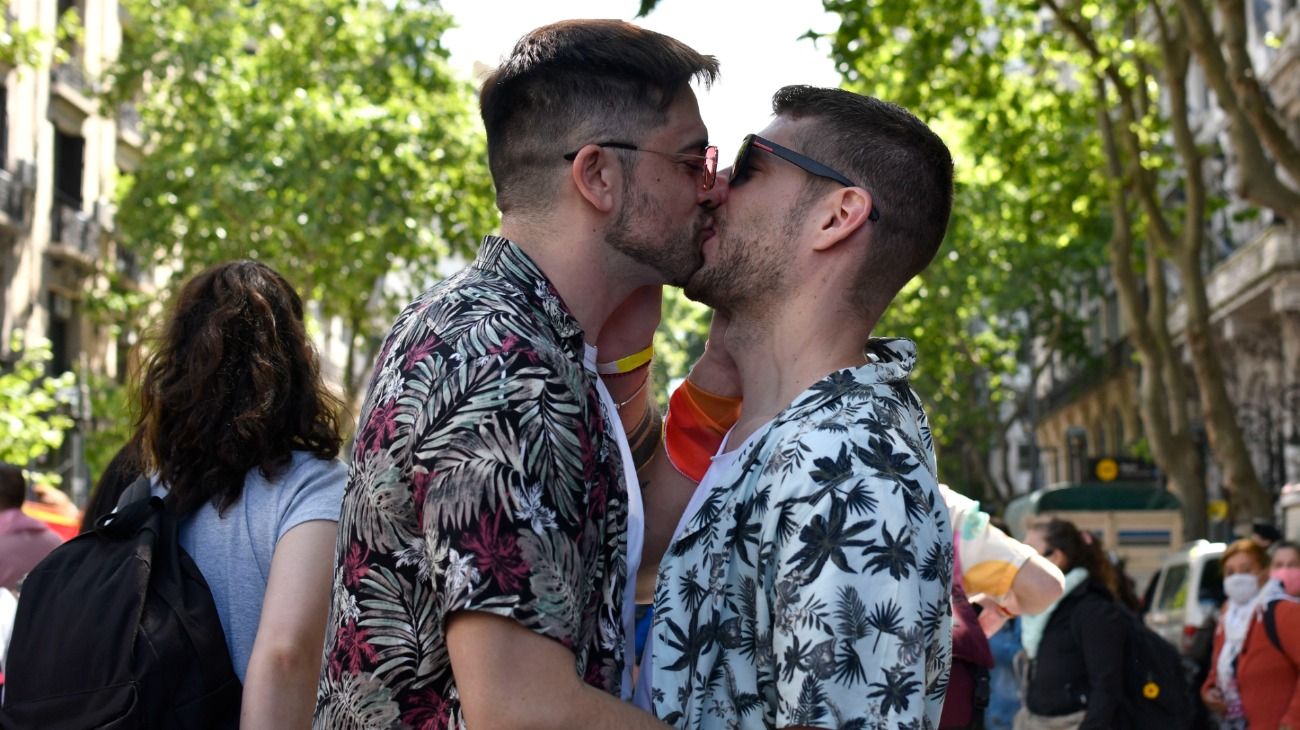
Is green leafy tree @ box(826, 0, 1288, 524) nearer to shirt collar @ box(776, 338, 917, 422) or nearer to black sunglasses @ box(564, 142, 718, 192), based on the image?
black sunglasses @ box(564, 142, 718, 192)

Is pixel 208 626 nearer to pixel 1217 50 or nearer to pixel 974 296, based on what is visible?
pixel 1217 50

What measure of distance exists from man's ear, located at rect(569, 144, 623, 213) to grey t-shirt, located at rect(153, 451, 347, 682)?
1.18 metres

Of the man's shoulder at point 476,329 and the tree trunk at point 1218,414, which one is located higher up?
the tree trunk at point 1218,414

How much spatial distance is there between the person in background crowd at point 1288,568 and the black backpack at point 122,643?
757 cm

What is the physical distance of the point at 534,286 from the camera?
2688mm

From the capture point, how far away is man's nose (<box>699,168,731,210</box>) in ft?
9.74

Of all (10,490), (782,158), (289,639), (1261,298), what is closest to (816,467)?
(782,158)

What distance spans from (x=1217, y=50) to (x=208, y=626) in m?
14.8

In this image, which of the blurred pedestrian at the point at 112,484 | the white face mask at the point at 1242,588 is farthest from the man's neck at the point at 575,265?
the white face mask at the point at 1242,588

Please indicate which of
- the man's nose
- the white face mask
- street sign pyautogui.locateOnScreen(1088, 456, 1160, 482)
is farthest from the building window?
the man's nose

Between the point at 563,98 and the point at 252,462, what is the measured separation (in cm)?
134

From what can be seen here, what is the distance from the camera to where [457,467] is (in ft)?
7.85

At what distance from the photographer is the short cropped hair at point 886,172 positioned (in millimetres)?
2928

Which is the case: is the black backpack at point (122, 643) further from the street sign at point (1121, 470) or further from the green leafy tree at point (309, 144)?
the green leafy tree at point (309, 144)
